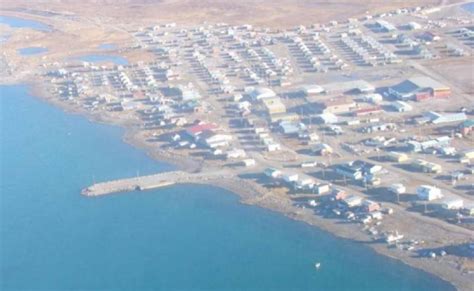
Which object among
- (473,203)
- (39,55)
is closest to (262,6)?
(39,55)

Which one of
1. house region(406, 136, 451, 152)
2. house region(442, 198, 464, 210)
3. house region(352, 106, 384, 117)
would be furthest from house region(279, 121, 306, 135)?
house region(442, 198, 464, 210)

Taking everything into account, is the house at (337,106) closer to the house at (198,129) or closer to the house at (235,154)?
the house at (198,129)

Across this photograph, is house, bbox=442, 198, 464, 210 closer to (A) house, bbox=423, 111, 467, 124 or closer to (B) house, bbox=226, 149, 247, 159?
(A) house, bbox=423, 111, 467, 124

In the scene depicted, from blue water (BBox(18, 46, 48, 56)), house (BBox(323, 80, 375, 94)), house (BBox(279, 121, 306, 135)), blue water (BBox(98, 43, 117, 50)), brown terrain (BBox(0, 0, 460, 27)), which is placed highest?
brown terrain (BBox(0, 0, 460, 27))

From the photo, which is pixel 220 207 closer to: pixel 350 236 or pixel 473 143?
pixel 350 236

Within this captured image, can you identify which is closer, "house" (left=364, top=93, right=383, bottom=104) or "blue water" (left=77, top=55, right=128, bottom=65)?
"house" (left=364, top=93, right=383, bottom=104)

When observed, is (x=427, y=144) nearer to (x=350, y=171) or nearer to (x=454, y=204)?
(x=350, y=171)
